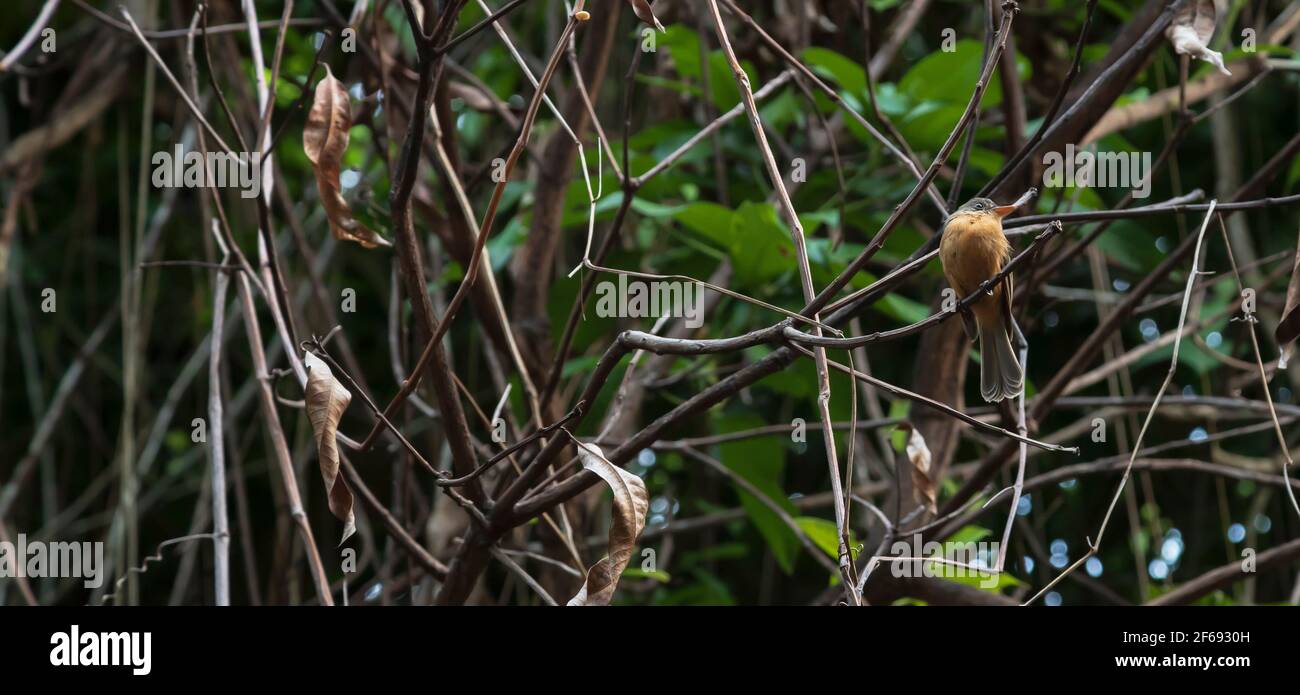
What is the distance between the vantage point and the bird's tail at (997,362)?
144 cm

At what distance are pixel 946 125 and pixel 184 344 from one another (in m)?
2.30

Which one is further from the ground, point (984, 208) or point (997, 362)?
point (984, 208)

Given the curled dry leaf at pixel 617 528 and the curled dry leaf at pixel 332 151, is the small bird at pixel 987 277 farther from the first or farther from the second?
the curled dry leaf at pixel 332 151

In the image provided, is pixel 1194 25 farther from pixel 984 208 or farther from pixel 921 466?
pixel 921 466

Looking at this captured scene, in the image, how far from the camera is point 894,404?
234 centimetres

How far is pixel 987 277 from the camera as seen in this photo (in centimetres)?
150

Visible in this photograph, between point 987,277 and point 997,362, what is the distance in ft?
0.43

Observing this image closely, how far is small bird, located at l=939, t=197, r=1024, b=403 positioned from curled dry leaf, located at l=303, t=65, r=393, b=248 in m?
0.67

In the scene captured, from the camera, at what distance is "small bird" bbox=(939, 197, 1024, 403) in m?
1.40

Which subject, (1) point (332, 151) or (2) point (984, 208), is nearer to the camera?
(1) point (332, 151)

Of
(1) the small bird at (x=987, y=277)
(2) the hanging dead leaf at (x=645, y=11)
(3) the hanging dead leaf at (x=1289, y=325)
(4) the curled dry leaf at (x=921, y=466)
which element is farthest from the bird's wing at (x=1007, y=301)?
(2) the hanging dead leaf at (x=645, y=11)

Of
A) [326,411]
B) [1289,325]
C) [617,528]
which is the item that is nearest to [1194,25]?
[1289,325]
